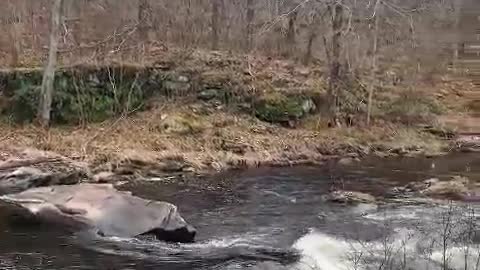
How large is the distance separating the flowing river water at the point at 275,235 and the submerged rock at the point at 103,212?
28 cm

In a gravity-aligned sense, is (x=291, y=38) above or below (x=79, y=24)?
below

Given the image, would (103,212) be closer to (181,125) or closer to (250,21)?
(181,125)

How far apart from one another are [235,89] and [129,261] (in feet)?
40.8

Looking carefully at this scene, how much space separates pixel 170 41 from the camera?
78.0 feet

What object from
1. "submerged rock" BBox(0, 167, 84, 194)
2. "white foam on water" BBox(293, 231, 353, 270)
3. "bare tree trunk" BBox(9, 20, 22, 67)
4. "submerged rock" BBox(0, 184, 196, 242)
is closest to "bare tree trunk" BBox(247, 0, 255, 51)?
"bare tree trunk" BBox(9, 20, 22, 67)

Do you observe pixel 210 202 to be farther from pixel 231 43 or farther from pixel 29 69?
pixel 231 43

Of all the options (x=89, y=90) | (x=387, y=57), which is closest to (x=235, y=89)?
(x=89, y=90)

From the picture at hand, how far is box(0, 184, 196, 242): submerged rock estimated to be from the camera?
38.8ft

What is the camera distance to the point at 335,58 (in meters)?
22.8

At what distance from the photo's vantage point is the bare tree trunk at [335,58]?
2245 centimetres

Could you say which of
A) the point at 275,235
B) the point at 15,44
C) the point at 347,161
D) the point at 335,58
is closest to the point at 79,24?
the point at 15,44

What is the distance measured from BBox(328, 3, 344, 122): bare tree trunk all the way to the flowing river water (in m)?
5.44

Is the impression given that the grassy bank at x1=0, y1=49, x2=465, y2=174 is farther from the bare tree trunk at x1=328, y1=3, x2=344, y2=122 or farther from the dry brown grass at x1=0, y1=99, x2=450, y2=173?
the bare tree trunk at x1=328, y1=3, x2=344, y2=122

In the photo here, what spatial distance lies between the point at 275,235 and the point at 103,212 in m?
3.09
